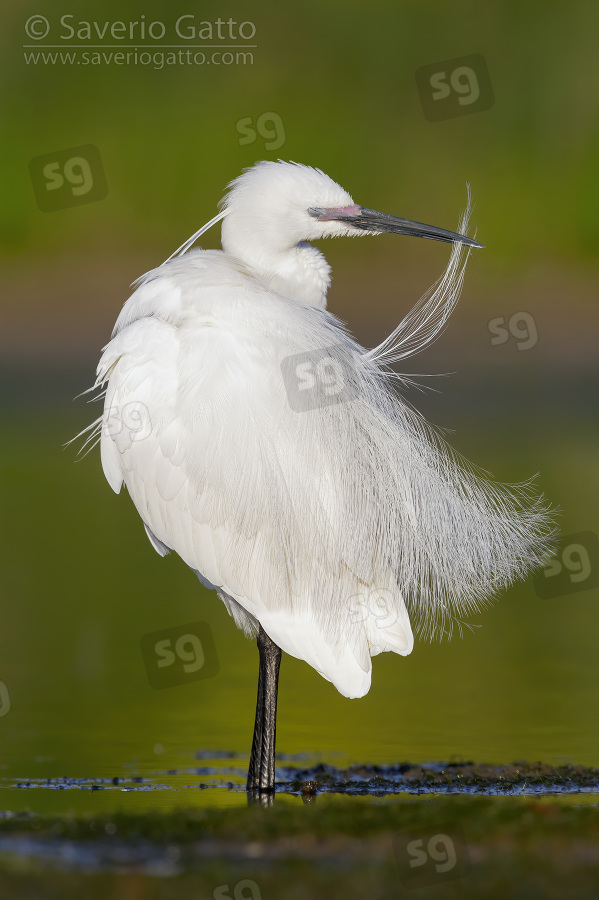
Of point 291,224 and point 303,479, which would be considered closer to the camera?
point 303,479

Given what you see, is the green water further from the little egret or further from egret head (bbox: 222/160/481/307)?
egret head (bbox: 222/160/481/307)

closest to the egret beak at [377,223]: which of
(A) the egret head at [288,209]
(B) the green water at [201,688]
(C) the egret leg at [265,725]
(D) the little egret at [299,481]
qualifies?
(A) the egret head at [288,209]

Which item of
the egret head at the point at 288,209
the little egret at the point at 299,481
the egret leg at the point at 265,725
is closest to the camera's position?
the little egret at the point at 299,481

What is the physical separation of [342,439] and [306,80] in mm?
19514

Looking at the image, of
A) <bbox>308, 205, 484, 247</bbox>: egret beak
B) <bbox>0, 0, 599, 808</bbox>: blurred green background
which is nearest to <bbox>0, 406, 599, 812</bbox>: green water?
<bbox>0, 0, 599, 808</bbox>: blurred green background

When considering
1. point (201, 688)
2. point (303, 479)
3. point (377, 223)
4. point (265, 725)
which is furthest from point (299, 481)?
point (201, 688)

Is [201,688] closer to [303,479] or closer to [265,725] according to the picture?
[265,725]

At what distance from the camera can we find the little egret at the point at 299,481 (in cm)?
501

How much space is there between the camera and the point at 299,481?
5.01 meters

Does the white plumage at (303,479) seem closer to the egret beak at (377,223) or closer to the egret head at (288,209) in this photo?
the egret head at (288,209)

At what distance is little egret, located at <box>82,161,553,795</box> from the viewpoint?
5.01m

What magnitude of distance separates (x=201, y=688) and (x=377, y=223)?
2931 millimetres

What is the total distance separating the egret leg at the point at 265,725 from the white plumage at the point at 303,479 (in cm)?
19

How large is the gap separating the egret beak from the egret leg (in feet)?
5.97
